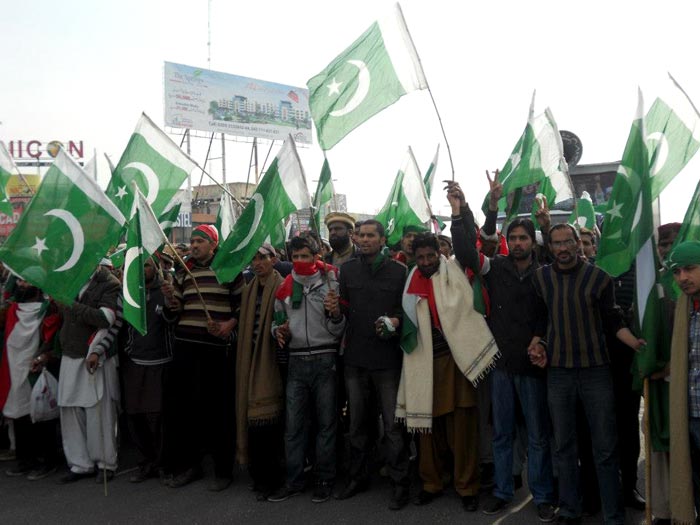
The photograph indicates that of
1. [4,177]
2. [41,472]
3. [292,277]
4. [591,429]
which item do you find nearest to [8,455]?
[41,472]

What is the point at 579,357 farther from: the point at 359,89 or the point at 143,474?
the point at 143,474

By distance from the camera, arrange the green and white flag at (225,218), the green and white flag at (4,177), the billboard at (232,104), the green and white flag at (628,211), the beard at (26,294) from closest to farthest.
→ 1. the green and white flag at (628,211)
2. the beard at (26,294)
3. the green and white flag at (4,177)
4. the green and white flag at (225,218)
5. the billboard at (232,104)

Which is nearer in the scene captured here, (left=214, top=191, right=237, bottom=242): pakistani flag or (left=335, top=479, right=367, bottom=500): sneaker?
(left=335, top=479, right=367, bottom=500): sneaker

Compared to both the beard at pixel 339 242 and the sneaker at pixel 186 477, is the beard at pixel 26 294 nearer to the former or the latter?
the sneaker at pixel 186 477

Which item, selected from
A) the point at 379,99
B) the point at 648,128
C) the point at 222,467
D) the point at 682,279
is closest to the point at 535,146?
the point at 648,128

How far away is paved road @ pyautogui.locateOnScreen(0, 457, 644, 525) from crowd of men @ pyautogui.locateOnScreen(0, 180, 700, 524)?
0.35 ft

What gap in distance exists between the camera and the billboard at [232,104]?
31.0 meters

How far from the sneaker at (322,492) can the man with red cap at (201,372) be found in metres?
0.85

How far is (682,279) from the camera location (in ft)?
12.2

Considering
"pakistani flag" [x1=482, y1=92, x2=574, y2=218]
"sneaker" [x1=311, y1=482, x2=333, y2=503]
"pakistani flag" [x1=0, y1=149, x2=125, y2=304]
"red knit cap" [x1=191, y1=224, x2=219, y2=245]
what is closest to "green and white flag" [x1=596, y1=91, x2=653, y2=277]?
"pakistani flag" [x1=482, y1=92, x2=574, y2=218]

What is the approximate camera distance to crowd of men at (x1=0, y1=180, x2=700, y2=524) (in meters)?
4.21

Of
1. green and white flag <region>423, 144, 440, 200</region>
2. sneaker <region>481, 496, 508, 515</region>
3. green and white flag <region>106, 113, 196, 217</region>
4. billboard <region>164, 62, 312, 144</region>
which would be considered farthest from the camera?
billboard <region>164, 62, 312, 144</region>

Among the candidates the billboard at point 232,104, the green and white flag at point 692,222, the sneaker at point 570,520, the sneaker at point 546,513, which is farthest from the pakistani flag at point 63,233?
the billboard at point 232,104

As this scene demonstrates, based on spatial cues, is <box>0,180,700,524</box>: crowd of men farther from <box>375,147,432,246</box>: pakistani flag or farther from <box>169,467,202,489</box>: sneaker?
<box>375,147,432,246</box>: pakistani flag
